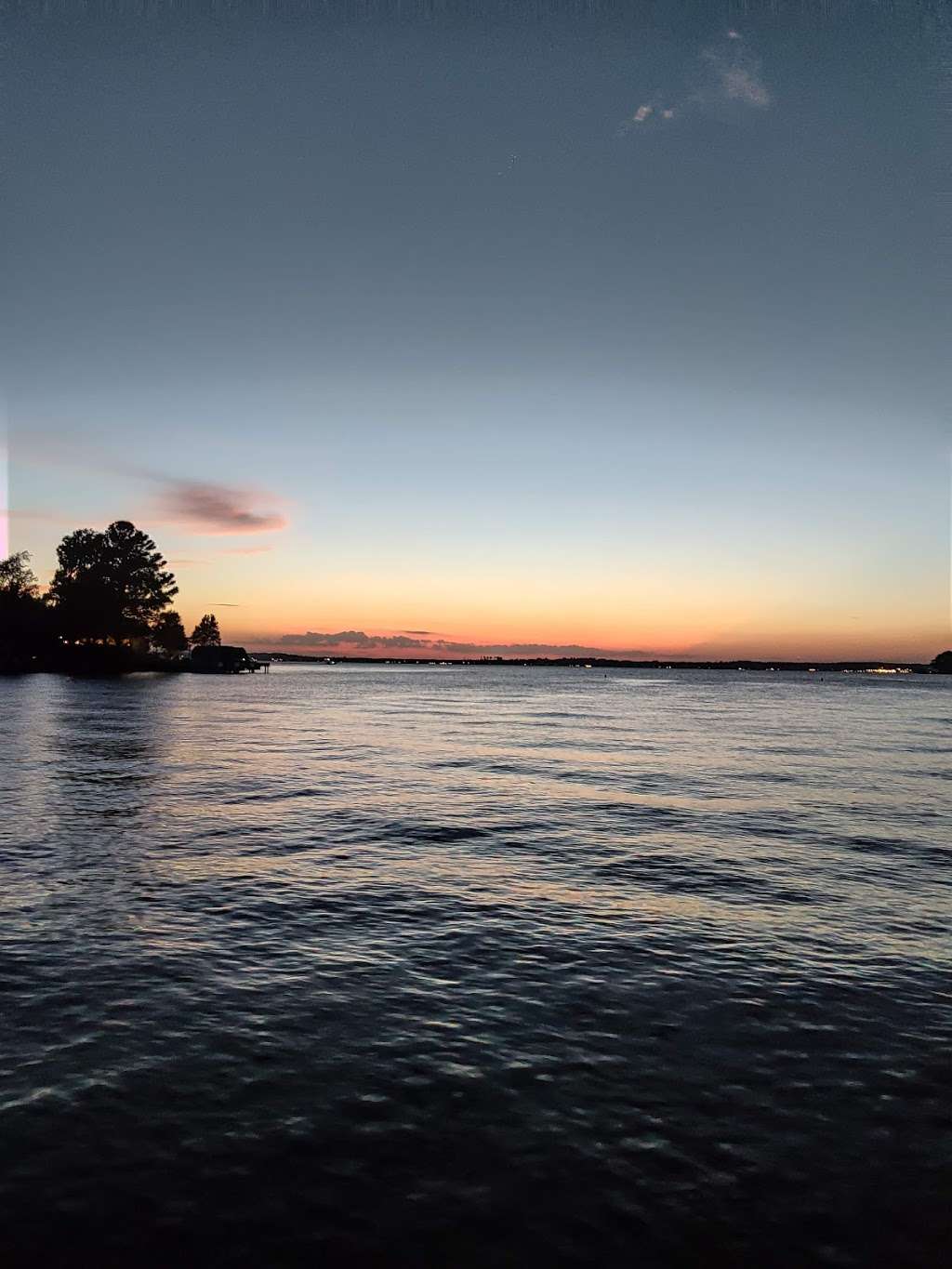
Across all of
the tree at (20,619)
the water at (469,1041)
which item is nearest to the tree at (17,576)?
the tree at (20,619)

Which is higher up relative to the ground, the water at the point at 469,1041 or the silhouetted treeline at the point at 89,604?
the silhouetted treeline at the point at 89,604

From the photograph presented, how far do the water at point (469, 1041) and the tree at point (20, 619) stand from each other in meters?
140

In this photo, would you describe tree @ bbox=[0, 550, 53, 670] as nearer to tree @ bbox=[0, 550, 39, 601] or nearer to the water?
tree @ bbox=[0, 550, 39, 601]

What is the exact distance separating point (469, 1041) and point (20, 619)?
159369mm

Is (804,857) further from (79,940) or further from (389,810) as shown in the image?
(79,940)

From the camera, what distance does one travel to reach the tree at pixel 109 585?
16575cm

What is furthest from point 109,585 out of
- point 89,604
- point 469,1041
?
point 469,1041

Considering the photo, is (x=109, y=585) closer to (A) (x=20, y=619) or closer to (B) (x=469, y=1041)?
(A) (x=20, y=619)

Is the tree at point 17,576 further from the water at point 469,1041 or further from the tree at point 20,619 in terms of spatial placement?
the water at point 469,1041

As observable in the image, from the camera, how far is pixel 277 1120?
25.5ft

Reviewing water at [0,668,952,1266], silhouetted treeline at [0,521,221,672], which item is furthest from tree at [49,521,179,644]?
water at [0,668,952,1266]

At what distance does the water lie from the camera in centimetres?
645

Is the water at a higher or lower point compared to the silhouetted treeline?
lower

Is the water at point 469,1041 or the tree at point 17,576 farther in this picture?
the tree at point 17,576
